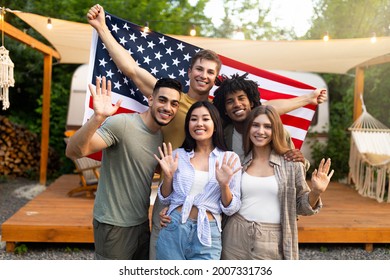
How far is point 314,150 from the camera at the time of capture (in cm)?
685

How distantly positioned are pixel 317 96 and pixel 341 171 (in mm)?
3698

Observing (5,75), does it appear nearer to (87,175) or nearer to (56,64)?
(87,175)

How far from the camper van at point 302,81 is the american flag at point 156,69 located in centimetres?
393

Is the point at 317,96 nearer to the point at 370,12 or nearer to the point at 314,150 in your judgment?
the point at 370,12

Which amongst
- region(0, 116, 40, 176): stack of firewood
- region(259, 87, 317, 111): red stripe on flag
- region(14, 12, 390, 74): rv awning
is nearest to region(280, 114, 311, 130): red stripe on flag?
region(259, 87, 317, 111): red stripe on flag

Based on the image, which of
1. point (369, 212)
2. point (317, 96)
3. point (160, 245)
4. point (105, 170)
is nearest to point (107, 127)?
point (105, 170)

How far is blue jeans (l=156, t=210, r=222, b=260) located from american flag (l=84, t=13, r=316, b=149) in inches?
37.1

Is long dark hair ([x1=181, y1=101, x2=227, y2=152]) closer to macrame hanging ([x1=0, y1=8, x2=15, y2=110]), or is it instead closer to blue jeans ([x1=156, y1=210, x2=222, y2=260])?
blue jeans ([x1=156, y1=210, x2=222, y2=260])

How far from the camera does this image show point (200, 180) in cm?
209

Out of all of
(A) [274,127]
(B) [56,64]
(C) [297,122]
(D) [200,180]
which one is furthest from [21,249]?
(B) [56,64]

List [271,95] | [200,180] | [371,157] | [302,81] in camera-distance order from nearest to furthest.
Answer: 1. [200,180]
2. [271,95]
3. [371,157]
4. [302,81]

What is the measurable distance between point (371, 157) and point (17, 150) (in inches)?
196

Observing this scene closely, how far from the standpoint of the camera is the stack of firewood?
22.1 feet
